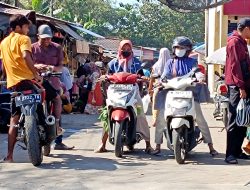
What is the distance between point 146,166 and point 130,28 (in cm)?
5851

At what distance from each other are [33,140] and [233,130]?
2583 millimetres

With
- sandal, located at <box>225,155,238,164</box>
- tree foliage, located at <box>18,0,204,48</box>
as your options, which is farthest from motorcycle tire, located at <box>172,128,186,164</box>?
tree foliage, located at <box>18,0,204,48</box>

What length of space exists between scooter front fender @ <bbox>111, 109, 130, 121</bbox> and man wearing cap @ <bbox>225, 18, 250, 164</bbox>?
135 centimetres

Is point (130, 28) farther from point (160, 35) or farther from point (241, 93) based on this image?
point (241, 93)

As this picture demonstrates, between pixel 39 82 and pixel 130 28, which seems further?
pixel 130 28

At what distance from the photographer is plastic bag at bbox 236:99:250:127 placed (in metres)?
7.19

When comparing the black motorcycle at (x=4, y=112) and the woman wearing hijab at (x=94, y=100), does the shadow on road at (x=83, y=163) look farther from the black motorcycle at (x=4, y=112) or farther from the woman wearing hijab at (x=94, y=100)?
the woman wearing hijab at (x=94, y=100)

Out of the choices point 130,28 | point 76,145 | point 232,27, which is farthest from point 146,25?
point 76,145

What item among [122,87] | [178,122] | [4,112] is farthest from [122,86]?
[4,112]

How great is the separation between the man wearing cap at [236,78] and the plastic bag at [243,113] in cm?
9

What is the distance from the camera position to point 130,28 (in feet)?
213

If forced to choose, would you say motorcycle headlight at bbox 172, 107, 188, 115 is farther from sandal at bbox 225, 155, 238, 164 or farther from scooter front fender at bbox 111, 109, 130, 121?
sandal at bbox 225, 155, 238, 164

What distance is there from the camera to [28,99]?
689 cm

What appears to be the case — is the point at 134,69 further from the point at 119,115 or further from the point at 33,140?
the point at 33,140
